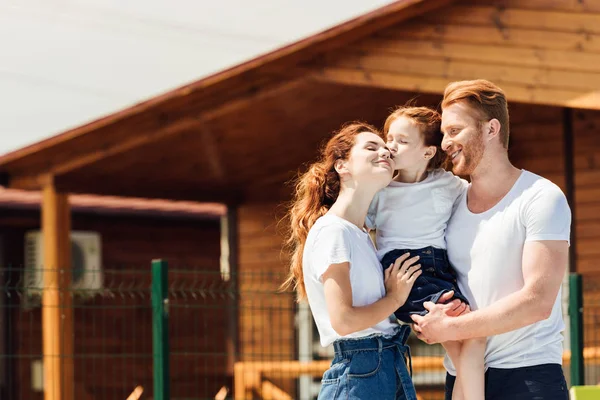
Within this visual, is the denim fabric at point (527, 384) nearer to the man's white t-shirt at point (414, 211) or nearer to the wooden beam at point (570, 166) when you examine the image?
the man's white t-shirt at point (414, 211)

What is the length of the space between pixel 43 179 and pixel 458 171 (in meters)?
7.56

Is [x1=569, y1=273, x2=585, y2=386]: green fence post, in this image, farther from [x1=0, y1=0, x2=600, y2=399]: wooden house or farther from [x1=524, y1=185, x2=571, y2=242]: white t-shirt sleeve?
[x1=524, y1=185, x2=571, y2=242]: white t-shirt sleeve

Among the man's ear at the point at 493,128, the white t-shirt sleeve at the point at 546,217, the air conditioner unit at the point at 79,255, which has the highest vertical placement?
the air conditioner unit at the point at 79,255

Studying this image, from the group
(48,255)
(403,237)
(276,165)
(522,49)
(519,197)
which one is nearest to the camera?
(519,197)

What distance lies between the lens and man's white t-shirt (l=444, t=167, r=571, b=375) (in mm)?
3025

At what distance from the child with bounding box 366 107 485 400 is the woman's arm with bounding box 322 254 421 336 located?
0.27ft

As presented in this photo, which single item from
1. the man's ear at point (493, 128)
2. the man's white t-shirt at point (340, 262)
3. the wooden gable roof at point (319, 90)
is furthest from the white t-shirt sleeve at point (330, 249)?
the wooden gable roof at point (319, 90)

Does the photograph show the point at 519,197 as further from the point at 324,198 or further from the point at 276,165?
the point at 276,165

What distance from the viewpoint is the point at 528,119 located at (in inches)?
410

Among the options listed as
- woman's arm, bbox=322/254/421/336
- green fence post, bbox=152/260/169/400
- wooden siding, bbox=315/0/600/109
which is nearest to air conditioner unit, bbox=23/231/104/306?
wooden siding, bbox=315/0/600/109

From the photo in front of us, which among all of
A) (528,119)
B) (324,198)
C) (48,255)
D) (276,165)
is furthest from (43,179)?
(324,198)

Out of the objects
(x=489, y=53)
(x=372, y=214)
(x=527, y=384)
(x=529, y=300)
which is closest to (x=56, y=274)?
(x=489, y=53)

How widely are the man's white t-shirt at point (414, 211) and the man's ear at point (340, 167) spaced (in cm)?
16

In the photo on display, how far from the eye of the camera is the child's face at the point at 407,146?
11.1ft
